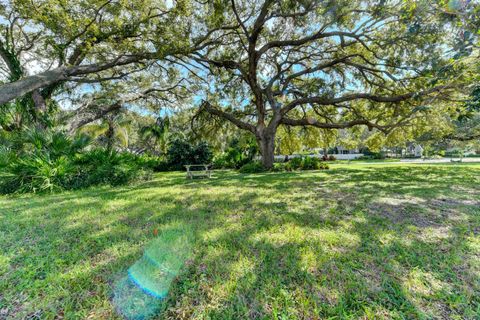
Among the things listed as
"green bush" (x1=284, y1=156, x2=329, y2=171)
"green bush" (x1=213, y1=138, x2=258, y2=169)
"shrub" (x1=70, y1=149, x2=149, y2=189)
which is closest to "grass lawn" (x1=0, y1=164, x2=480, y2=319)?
"shrub" (x1=70, y1=149, x2=149, y2=189)

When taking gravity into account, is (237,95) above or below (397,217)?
above

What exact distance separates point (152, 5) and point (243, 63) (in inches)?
228

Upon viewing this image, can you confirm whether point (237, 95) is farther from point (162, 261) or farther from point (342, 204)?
point (162, 261)

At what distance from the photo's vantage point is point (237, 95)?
47.3ft

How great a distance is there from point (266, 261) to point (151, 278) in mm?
1148

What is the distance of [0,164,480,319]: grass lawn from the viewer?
5.16ft

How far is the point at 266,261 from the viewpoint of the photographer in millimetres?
2127

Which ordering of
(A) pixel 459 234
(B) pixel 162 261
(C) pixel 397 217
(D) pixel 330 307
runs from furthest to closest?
(C) pixel 397 217, (A) pixel 459 234, (B) pixel 162 261, (D) pixel 330 307

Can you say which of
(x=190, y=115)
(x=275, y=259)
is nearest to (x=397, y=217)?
(x=275, y=259)

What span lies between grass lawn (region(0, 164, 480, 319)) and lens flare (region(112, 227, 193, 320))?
85mm

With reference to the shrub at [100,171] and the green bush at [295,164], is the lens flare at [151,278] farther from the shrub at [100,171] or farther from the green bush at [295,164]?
the green bush at [295,164]

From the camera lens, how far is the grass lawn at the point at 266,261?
5.16 ft

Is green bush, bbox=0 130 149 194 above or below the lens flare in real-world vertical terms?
above

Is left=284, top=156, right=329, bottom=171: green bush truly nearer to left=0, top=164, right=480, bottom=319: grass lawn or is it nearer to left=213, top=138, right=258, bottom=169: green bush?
left=213, top=138, right=258, bottom=169: green bush
